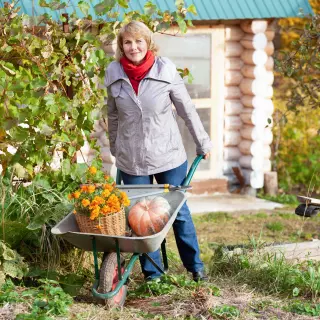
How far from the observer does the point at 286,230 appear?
28.6 feet

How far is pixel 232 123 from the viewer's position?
10344 mm

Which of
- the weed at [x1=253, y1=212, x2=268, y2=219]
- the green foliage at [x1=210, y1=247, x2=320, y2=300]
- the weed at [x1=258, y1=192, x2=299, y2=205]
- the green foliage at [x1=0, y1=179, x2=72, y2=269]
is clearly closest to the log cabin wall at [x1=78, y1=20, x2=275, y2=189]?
the weed at [x1=258, y1=192, x2=299, y2=205]

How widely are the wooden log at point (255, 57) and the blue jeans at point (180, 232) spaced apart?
4.47 m

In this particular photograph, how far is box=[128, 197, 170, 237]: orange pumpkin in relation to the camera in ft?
17.1

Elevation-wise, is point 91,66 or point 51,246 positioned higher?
point 91,66

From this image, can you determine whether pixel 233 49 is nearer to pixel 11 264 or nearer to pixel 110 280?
pixel 11 264

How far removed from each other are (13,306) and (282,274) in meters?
1.86

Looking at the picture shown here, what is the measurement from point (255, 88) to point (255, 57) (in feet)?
1.22

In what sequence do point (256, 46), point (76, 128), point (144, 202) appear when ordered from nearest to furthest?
point (144, 202), point (76, 128), point (256, 46)

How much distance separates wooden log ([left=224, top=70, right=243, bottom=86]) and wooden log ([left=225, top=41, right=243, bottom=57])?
0.70 ft

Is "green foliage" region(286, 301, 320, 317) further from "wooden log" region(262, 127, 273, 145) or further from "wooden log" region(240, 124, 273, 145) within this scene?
"wooden log" region(262, 127, 273, 145)

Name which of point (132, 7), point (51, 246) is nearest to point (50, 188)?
point (51, 246)

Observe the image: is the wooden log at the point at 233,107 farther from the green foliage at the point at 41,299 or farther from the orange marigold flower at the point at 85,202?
the orange marigold flower at the point at 85,202

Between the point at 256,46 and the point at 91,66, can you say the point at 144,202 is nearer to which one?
the point at 91,66
